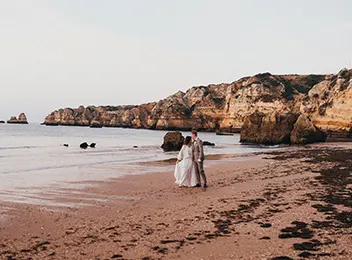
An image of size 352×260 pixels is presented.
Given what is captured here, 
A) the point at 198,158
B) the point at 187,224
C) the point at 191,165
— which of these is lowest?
the point at 187,224

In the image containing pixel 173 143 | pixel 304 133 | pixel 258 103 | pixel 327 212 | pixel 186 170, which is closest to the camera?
pixel 327 212

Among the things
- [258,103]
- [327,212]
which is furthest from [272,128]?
[258,103]

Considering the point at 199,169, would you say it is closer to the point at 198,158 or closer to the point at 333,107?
the point at 198,158

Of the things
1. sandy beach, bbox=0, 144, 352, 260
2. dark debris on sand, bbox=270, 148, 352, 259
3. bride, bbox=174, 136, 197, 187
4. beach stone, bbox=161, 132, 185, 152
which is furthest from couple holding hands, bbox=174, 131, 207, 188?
beach stone, bbox=161, 132, 185, 152

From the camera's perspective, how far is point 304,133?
50.8 m

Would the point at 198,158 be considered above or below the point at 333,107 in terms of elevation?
below

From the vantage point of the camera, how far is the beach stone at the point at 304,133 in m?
50.6

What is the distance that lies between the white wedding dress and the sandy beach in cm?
58

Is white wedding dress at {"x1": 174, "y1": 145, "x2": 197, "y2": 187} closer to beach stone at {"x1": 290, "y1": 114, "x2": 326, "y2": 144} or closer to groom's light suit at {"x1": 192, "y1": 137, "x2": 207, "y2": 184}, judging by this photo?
groom's light suit at {"x1": 192, "y1": 137, "x2": 207, "y2": 184}

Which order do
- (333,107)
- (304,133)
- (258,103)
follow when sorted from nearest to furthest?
1. (304,133)
2. (333,107)
3. (258,103)

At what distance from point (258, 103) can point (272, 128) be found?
156 feet

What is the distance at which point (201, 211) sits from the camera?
955 cm

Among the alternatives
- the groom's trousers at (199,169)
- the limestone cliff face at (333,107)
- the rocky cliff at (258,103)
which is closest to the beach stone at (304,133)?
the limestone cliff face at (333,107)

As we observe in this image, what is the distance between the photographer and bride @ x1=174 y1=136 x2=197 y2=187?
1405cm
